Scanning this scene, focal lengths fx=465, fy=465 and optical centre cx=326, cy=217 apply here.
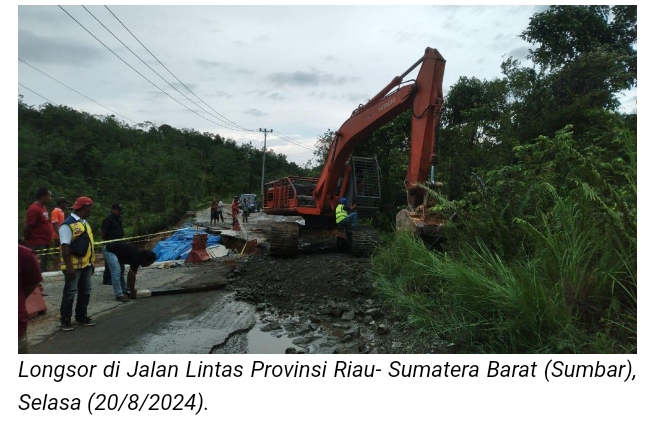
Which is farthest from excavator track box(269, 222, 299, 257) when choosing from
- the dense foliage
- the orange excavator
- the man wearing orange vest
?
the dense foliage

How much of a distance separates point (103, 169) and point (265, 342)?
79.8 ft

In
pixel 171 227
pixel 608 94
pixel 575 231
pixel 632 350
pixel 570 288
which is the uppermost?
pixel 608 94

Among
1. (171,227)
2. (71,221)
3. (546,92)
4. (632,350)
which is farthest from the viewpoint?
(171,227)

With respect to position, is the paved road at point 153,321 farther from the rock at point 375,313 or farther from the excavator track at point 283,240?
the excavator track at point 283,240

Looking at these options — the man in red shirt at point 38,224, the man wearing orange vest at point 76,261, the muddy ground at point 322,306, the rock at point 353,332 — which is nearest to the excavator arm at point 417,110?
the muddy ground at point 322,306

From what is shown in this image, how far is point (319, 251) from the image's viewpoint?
1090cm

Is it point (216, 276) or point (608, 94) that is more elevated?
point (608, 94)

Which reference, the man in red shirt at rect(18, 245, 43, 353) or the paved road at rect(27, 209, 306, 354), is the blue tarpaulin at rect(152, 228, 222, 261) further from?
the man in red shirt at rect(18, 245, 43, 353)

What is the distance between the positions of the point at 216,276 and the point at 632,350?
6.77 meters

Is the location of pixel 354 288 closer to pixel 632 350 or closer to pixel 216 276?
pixel 216 276

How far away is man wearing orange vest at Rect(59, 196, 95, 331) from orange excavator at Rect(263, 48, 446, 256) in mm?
4507

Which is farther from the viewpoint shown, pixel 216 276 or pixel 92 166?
pixel 92 166

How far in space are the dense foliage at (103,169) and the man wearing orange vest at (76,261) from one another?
12.8 metres
